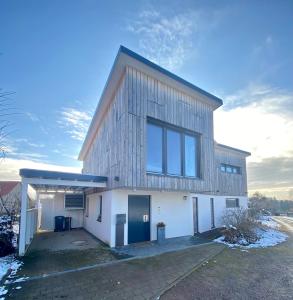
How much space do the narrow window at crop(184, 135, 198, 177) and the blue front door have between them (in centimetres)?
242

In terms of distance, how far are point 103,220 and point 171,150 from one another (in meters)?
4.68

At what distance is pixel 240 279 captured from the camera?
573 cm

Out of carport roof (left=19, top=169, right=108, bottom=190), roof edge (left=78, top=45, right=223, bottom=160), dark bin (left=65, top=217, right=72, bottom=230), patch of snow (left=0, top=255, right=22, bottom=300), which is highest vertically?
roof edge (left=78, top=45, right=223, bottom=160)

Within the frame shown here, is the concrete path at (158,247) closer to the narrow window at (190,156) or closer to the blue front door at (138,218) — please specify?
the blue front door at (138,218)

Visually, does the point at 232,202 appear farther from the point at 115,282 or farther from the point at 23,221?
the point at 23,221

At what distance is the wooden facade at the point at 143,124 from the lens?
8.38 metres

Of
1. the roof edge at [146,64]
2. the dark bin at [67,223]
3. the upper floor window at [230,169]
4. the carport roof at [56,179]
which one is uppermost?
the roof edge at [146,64]

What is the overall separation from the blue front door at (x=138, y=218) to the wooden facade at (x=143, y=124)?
1.33 m

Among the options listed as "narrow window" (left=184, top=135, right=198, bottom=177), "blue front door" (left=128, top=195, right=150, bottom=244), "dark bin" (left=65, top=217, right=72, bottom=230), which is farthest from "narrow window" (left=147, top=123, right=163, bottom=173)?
"dark bin" (left=65, top=217, right=72, bottom=230)

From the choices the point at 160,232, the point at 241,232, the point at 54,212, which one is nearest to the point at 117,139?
the point at 160,232

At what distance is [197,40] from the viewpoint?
9430mm

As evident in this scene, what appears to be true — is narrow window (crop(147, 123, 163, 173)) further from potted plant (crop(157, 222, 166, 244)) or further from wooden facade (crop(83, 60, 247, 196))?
potted plant (crop(157, 222, 166, 244))

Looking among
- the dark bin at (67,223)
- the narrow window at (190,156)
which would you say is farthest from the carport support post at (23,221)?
the dark bin at (67,223)

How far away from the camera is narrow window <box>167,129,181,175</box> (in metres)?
9.68
